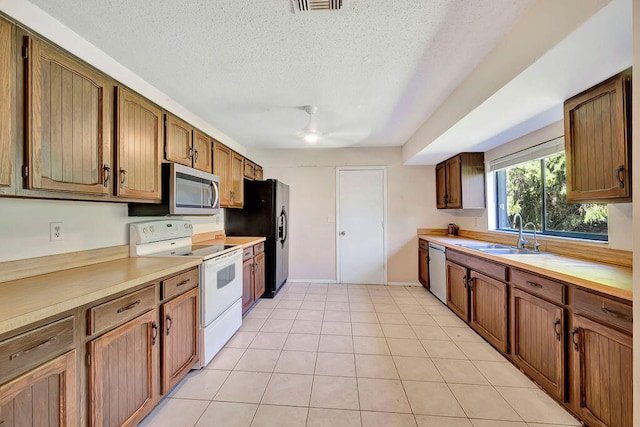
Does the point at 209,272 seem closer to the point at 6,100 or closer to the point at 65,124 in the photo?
the point at 65,124

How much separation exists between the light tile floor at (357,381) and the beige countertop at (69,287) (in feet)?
2.86

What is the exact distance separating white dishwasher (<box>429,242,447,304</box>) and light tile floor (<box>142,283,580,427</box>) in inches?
17.1

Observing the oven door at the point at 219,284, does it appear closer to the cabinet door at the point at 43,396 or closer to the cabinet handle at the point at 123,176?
the cabinet handle at the point at 123,176

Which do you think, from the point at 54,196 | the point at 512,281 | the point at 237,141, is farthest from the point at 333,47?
the point at 237,141

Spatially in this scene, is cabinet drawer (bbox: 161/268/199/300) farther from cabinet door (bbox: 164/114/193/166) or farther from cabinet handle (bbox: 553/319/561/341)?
cabinet handle (bbox: 553/319/561/341)

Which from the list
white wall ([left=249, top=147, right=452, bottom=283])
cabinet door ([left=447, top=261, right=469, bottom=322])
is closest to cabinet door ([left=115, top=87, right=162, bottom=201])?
white wall ([left=249, top=147, right=452, bottom=283])

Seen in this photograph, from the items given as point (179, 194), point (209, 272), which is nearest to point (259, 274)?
point (209, 272)

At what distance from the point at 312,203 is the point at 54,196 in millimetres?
3250

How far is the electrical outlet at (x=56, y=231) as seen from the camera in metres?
1.48

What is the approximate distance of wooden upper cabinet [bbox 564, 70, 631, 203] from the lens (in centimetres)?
133

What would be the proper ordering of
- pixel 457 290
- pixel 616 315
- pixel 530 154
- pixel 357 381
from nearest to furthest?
pixel 616 315
pixel 357 381
pixel 530 154
pixel 457 290

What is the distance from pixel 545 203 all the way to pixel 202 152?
3.47 metres

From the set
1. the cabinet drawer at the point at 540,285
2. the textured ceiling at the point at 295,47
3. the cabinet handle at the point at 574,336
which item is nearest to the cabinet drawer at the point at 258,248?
the textured ceiling at the point at 295,47

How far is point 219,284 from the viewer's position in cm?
217
